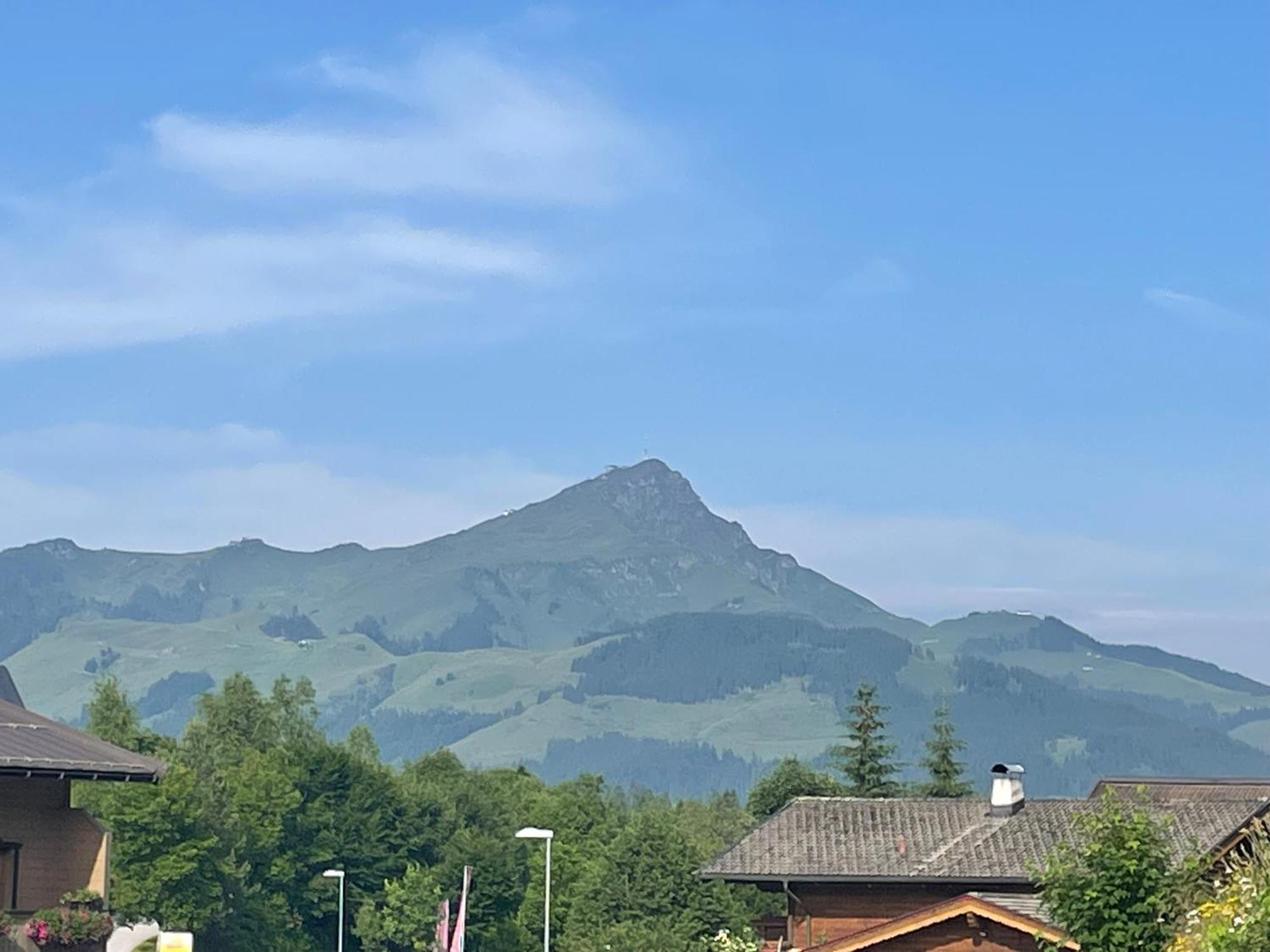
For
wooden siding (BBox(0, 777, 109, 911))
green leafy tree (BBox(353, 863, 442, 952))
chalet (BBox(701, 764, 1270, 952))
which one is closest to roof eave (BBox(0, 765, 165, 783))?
wooden siding (BBox(0, 777, 109, 911))

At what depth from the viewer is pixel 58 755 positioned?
28.4 metres

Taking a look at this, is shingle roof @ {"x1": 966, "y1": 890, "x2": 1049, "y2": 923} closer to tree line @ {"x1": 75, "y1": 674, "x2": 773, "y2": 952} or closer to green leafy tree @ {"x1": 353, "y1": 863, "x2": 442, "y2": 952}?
tree line @ {"x1": 75, "y1": 674, "x2": 773, "y2": 952}

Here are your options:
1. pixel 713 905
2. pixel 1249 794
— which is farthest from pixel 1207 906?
pixel 713 905

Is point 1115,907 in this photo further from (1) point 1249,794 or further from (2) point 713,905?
(2) point 713,905

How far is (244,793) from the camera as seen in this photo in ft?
432

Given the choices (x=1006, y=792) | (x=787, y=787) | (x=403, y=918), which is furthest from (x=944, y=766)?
(x=1006, y=792)

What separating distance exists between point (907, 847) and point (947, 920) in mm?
14578

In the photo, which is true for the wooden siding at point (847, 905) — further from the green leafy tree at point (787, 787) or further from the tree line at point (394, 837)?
the green leafy tree at point (787, 787)

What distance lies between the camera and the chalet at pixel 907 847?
52372mm

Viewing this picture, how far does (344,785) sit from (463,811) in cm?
1800

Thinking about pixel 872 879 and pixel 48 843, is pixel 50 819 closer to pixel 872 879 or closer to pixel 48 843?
pixel 48 843

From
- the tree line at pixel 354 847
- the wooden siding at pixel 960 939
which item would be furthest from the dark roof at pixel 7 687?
the tree line at pixel 354 847

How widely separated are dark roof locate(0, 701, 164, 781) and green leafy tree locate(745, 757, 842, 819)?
96301mm

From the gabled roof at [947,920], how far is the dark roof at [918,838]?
11.7 metres
